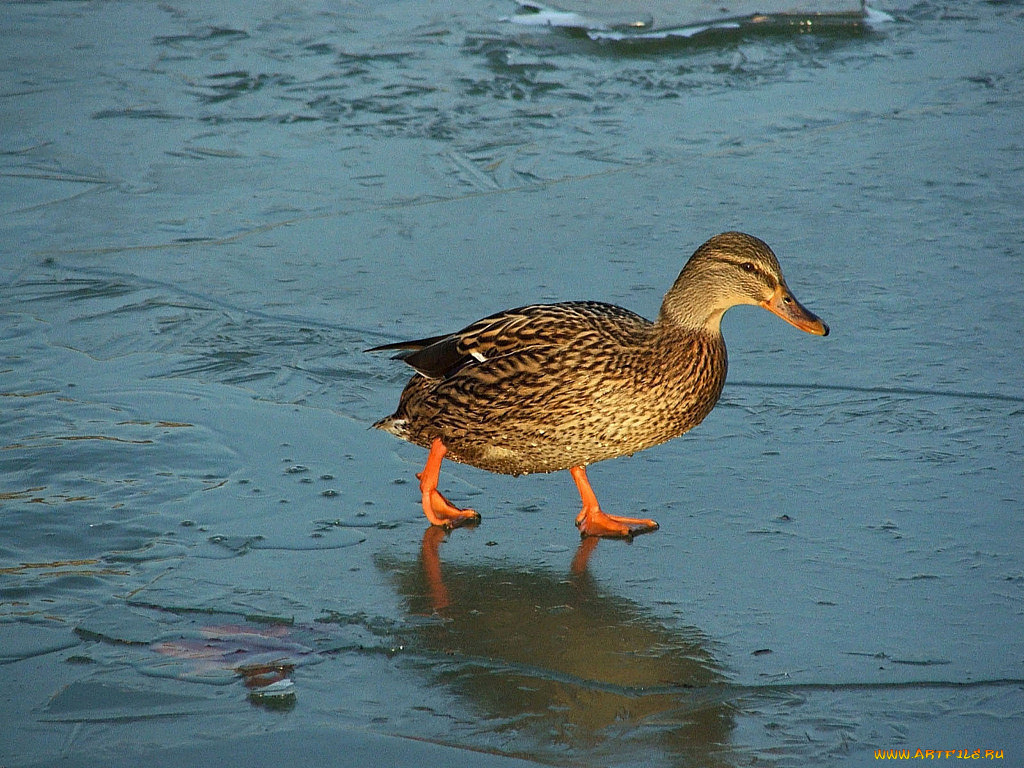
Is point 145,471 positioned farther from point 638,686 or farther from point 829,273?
point 829,273

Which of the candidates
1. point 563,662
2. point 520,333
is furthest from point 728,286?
point 563,662

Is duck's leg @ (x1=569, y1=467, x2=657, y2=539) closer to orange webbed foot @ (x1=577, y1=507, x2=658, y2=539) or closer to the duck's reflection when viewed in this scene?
orange webbed foot @ (x1=577, y1=507, x2=658, y2=539)

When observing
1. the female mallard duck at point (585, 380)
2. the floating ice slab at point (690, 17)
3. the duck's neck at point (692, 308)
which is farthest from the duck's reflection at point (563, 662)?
the floating ice slab at point (690, 17)

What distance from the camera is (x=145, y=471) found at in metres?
4.43

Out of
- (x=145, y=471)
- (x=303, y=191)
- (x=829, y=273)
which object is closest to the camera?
(x=145, y=471)

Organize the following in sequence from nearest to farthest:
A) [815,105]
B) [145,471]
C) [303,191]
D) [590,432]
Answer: [590,432], [145,471], [303,191], [815,105]

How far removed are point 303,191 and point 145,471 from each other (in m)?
2.99

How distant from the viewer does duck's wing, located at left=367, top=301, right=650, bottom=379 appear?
4.25 metres

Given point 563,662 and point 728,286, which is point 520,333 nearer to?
point 728,286

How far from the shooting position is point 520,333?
4.32 meters

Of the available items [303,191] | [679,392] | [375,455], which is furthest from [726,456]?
[303,191]

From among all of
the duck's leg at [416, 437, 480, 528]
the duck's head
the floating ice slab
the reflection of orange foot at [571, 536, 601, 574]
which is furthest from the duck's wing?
the floating ice slab

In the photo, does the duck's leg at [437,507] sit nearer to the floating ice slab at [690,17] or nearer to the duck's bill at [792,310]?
the duck's bill at [792,310]

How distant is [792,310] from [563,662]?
159cm
